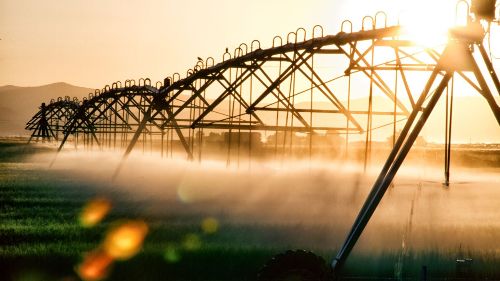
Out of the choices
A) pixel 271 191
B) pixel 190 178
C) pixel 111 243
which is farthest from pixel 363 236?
pixel 190 178

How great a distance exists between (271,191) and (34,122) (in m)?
83.8

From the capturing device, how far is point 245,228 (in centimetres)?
2023

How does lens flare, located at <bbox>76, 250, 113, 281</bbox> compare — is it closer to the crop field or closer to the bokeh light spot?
the crop field

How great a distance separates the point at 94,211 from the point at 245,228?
5.61m

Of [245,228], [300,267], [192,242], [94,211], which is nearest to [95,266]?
[192,242]

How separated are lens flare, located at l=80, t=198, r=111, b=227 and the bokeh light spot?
3305 mm

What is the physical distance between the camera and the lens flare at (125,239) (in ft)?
51.7

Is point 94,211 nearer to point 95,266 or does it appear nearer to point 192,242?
point 192,242

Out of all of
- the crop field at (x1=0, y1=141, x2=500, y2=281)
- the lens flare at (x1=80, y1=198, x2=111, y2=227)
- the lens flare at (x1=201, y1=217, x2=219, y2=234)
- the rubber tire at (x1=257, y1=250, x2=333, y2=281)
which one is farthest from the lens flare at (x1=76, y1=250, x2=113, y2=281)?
the lens flare at (x1=80, y1=198, x2=111, y2=227)

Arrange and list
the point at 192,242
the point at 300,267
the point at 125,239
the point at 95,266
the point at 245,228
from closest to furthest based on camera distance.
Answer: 1. the point at 300,267
2. the point at 95,266
3. the point at 192,242
4. the point at 125,239
5. the point at 245,228

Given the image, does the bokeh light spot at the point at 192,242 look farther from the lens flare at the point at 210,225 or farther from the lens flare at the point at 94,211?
the lens flare at the point at 94,211

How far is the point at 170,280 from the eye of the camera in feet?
44.1

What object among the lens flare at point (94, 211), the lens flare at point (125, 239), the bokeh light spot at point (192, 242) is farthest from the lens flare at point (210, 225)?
the lens flare at point (94, 211)

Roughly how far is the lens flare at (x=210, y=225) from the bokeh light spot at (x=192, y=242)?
1.02 metres
